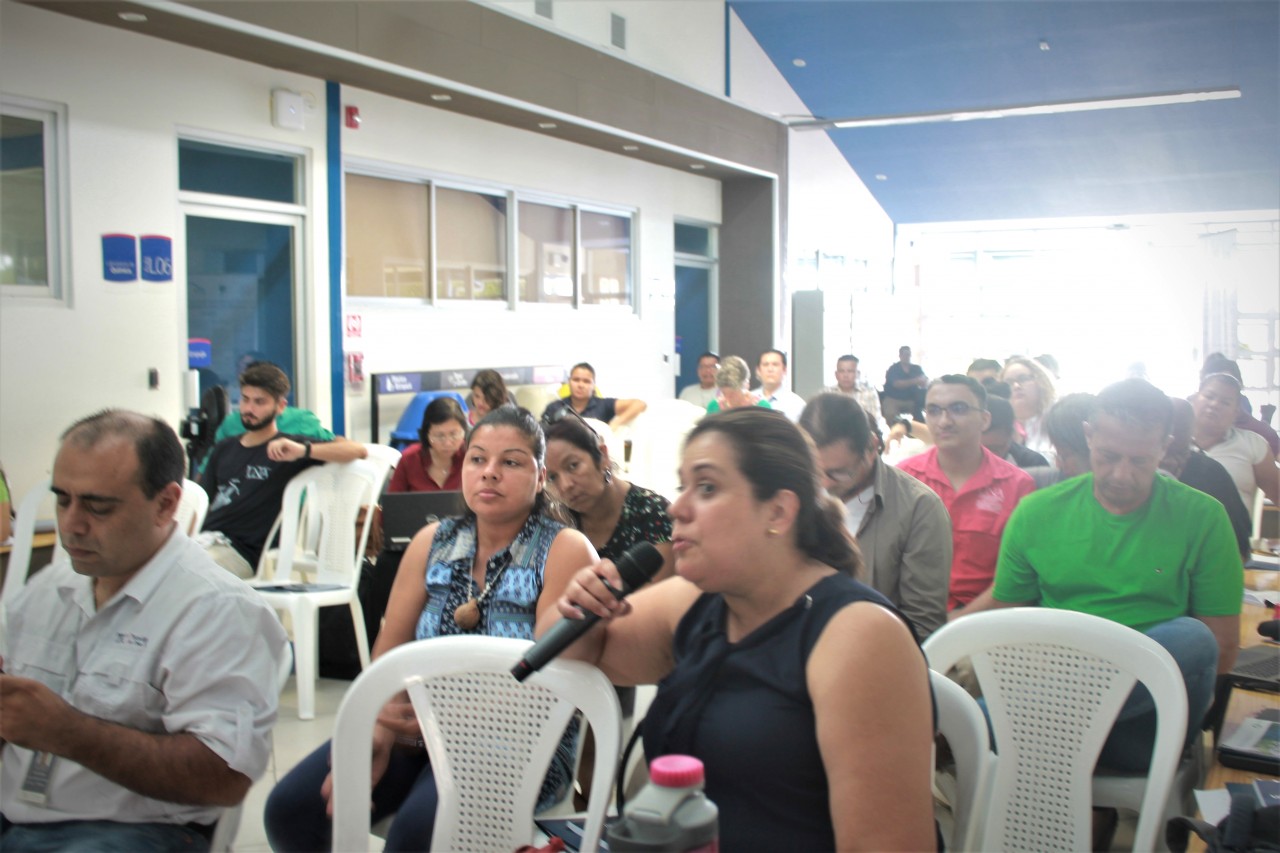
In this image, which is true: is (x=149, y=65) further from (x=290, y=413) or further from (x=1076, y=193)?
(x=1076, y=193)

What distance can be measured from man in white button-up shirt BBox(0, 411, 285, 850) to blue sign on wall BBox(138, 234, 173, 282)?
13.7ft

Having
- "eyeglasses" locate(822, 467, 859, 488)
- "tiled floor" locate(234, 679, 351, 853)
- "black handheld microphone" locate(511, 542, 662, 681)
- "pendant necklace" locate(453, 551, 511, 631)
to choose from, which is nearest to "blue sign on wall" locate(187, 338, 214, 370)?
"tiled floor" locate(234, 679, 351, 853)

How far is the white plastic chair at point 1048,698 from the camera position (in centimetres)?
198

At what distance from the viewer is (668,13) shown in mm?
10281

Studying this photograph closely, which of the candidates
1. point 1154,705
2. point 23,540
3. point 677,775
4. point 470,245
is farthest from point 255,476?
point 470,245

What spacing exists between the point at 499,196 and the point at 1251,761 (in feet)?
24.3

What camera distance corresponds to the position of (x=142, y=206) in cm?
567

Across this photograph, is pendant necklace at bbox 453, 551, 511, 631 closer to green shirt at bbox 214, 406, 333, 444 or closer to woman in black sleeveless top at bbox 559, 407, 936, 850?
woman in black sleeveless top at bbox 559, 407, 936, 850

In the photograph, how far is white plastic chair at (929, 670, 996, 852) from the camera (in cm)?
183

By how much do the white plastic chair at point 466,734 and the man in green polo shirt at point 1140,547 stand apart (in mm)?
1279

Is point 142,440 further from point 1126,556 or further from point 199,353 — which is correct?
point 199,353

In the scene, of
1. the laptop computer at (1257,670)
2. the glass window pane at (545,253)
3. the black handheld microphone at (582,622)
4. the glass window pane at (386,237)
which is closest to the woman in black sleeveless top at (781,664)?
the black handheld microphone at (582,622)

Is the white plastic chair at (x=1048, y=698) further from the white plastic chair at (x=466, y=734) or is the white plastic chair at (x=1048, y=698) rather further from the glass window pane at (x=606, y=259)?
the glass window pane at (x=606, y=259)

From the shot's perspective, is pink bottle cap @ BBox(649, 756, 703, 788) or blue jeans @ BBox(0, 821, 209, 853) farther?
blue jeans @ BBox(0, 821, 209, 853)
